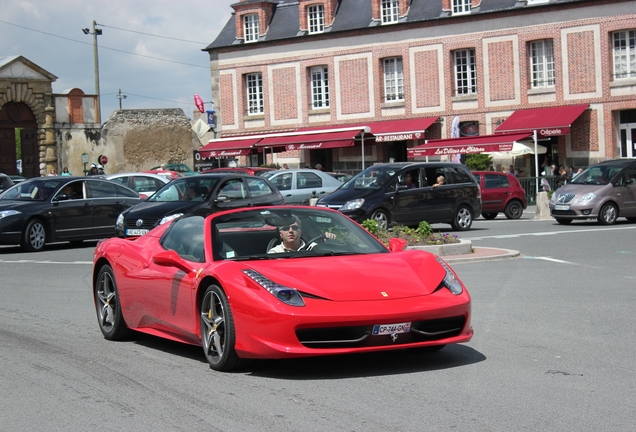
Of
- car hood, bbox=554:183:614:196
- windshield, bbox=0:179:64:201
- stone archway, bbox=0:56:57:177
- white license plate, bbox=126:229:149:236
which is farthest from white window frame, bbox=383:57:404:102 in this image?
white license plate, bbox=126:229:149:236

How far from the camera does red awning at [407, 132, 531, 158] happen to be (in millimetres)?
39406

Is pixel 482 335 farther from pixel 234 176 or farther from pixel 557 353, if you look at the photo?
pixel 234 176

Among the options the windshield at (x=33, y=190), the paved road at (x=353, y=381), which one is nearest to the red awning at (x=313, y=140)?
the windshield at (x=33, y=190)

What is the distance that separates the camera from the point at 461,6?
45812 mm

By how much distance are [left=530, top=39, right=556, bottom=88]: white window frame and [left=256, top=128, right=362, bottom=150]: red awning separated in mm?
8507

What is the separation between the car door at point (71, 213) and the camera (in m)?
21.4

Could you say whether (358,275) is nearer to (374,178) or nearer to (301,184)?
(374,178)

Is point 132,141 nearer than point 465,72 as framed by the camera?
No

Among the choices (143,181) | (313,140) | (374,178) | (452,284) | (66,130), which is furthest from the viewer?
(66,130)

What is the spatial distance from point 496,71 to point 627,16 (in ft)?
21.0

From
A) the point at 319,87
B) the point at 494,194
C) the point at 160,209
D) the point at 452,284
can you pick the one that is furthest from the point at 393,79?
the point at 452,284

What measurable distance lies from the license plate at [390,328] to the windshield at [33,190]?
16.0 metres

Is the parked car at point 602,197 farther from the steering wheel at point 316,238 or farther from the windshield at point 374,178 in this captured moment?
the steering wheel at point 316,238

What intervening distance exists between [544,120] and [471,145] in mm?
4423
